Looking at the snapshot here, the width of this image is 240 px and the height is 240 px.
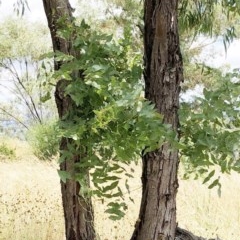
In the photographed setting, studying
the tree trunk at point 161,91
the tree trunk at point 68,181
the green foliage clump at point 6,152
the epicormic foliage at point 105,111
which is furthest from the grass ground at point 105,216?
the green foliage clump at point 6,152

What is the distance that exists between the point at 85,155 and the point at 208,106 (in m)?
0.56

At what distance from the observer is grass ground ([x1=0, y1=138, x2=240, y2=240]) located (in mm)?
3666

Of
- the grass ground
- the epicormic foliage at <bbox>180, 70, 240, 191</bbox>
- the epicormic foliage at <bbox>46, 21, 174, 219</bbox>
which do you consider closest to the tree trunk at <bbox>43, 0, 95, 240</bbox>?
→ the epicormic foliage at <bbox>46, 21, 174, 219</bbox>

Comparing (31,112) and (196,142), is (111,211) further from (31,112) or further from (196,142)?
(31,112)

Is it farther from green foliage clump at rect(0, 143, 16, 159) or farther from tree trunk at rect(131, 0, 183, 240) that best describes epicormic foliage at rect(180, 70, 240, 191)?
green foliage clump at rect(0, 143, 16, 159)

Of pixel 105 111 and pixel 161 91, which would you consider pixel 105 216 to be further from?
pixel 105 111

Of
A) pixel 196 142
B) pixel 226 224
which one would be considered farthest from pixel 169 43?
pixel 226 224

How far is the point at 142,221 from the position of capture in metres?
2.31

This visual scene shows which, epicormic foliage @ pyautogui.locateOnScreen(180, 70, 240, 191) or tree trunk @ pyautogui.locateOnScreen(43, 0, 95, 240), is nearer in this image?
epicormic foliage @ pyautogui.locateOnScreen(180, 70, 240, 191)

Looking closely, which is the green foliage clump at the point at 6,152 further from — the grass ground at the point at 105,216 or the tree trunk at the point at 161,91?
the tree trunk at the point at 161,91

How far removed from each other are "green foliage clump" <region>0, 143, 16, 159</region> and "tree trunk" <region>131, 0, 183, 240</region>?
27.6ft

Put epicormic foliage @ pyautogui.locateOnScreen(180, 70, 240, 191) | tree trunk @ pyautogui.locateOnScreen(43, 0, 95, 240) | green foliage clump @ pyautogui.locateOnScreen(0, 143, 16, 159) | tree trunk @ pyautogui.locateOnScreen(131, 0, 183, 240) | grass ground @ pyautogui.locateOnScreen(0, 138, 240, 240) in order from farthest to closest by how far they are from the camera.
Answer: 1. green foliage clump @ pyautogui.locateOnScreen(0, 143, 16, 159)
2. grass ground @ pyautogui.locateOnScreen(0, 138, 240, 240)
3. tree trunk @ pyautogui.locateOnScreen(43, 0, 95, 240)
4. tree trunk @ pyautogui.locateOnScreen(131, 0, 183, 240)
5. epicormic foliage @ pyautogui.locateOnScreen(180, 70, 240, 191)

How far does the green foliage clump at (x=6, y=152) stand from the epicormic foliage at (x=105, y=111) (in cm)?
836

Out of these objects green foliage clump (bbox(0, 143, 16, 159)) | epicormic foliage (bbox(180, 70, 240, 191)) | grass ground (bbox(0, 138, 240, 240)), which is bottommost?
grass ground (bbox(0, 138, 240, 240))
